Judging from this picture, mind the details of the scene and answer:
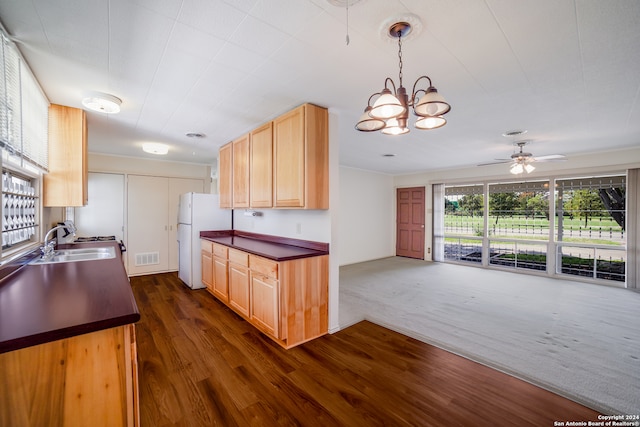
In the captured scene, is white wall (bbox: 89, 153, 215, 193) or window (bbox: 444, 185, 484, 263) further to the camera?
window (bbox: 444, 185, 484, 263)

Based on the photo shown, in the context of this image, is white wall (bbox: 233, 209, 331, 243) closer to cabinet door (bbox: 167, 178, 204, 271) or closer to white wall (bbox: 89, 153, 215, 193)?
cabinet door (bbox: 167, 178, 204, 271)

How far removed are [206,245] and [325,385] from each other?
9.93 ft

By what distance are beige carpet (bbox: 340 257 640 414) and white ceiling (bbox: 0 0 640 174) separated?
2.48 metres

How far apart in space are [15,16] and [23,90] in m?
0.76

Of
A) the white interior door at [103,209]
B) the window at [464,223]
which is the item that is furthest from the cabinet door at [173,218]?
the window at [464,223]

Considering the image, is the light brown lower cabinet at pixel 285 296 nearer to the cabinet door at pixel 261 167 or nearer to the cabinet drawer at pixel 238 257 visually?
the cabinet drawer at pixel 238 257

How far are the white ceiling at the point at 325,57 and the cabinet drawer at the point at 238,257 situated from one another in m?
1.65

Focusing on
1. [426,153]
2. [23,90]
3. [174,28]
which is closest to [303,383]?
[174,28]

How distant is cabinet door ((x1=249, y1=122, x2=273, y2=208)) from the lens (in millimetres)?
3148

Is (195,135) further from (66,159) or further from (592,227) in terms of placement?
(592,227)

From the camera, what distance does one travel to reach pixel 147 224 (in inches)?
211

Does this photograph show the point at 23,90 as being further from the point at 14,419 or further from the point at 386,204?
the point at 386,204

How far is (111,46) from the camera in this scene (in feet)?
5.85

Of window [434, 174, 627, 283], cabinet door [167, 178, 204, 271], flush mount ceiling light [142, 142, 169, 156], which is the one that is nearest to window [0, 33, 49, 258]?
flush mount ceiling light [142, 142, 169, 156]
